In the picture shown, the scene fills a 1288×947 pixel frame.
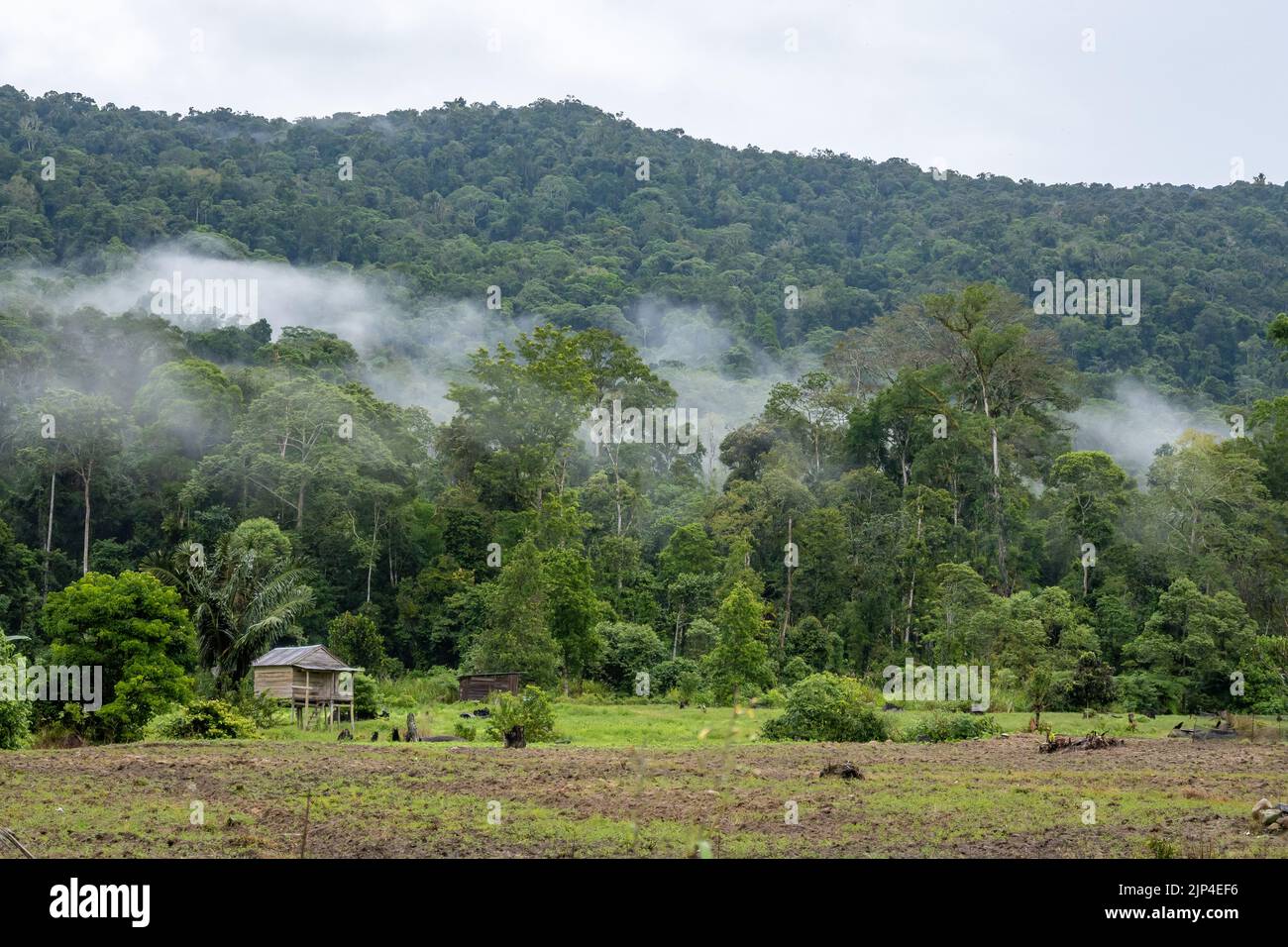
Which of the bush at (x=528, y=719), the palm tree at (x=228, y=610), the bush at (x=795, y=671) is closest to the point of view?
the bush at (x=528, y=719)

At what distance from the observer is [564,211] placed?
154875mm

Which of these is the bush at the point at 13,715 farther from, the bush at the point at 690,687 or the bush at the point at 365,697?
the bush at the point at 690,687

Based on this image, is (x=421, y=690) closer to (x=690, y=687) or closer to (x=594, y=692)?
(x=594, y=692)

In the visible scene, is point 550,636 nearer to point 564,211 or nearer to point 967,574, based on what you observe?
point 967,574

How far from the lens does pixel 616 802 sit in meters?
17.1

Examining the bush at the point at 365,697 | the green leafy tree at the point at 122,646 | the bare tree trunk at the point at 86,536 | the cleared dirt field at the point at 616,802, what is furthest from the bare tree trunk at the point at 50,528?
the cleared dirt field at the point at 616,802

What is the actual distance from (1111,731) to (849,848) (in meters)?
23.8

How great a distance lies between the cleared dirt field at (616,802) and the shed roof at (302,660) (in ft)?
28.2

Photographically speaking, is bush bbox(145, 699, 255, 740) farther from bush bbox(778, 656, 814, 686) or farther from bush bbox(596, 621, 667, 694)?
bush bbox(778, 656, 814, 686)

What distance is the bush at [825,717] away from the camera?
103 feet

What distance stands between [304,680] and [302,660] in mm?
565

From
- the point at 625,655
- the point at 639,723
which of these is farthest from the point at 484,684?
the point at 639,723

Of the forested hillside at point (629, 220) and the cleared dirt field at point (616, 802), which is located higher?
the forested hillside at point (629, 220)

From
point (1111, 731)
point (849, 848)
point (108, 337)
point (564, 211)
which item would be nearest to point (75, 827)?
point (849, 848)
